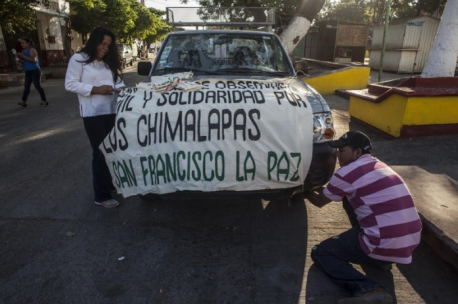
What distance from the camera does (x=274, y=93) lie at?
3.09m

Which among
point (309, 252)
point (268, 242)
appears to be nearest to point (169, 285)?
point (268, 242)

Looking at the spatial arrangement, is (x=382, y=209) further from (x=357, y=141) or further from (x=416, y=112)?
(x=416, y=112)

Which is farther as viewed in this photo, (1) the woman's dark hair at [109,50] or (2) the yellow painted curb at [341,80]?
(2) the yellow painted curb at [341,80]

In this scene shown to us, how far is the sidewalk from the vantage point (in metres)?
2.98

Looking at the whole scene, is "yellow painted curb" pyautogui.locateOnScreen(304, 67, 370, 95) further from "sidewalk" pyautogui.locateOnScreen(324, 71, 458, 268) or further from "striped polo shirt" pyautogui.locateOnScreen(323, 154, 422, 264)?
"striped polo shirt" pyautogui.locateOnScreen(323, 154, 422, 264)

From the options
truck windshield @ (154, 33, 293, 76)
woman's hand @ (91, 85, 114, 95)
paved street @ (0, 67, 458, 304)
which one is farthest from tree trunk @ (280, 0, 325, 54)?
woman's hand @ (91, 85, 114, 95)

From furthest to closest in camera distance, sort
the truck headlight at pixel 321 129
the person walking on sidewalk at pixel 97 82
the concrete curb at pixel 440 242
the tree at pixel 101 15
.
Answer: the tree at pixel 101 15 → the person walking on sidewalk at pixel 97 82 → the truck headlight at pixel 321 129 → the concrete curb at pixel 440 242

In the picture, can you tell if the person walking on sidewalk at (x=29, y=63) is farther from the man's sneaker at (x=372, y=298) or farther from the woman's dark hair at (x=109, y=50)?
the man's sneaker at (x=372, y=298)

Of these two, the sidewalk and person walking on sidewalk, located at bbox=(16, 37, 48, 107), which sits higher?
person walking on sidewalk, located at bbox=(16, 37, 48, 107)

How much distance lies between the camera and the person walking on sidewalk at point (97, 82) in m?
3.24

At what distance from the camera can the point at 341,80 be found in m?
11.6

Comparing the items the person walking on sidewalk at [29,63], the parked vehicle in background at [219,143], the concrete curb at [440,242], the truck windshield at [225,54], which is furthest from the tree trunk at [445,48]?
the person walking on sidewalk at [29,63]

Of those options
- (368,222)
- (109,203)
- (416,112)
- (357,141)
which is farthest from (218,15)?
(368,222)

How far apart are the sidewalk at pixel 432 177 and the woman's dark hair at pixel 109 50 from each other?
3.37 meters
